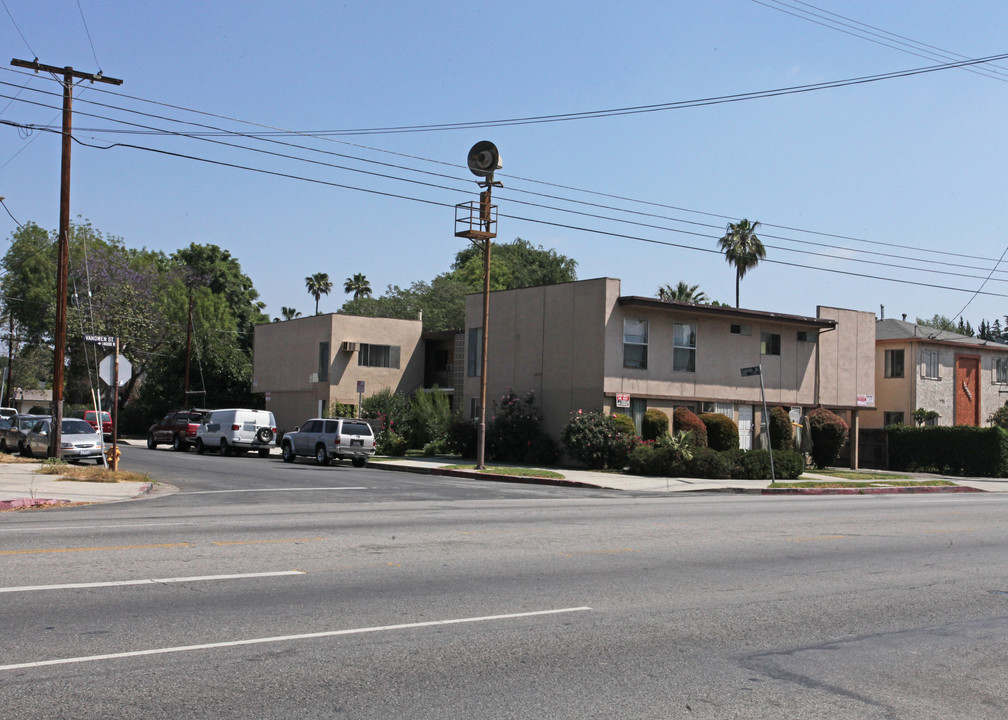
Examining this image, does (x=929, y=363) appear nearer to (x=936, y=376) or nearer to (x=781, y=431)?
(x=936, y=376)

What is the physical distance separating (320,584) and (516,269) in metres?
87.0

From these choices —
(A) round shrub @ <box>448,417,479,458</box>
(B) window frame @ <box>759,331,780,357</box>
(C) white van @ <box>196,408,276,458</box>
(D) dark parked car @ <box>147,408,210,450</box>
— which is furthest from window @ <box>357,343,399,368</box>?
(B) window frame @ <box>759,331,780,357</box>

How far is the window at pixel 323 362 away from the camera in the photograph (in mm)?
47125

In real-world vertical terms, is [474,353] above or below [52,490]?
above

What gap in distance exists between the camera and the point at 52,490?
20.2m

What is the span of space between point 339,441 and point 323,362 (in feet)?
49.8

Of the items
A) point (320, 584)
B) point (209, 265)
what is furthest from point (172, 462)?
point (209, 265)

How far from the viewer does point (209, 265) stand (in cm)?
8794

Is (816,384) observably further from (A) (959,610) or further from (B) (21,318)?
(B) (21,318)

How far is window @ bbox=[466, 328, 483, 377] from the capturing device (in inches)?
1528

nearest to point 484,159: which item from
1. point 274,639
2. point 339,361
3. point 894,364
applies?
point 339,361

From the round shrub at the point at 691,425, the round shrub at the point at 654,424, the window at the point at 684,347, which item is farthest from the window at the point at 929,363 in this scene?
the round shrub at the point at 654,424

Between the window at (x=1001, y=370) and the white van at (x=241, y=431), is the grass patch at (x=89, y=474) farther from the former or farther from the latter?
the window at (x=1001, y=370)

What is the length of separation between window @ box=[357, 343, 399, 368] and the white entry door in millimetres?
19346
